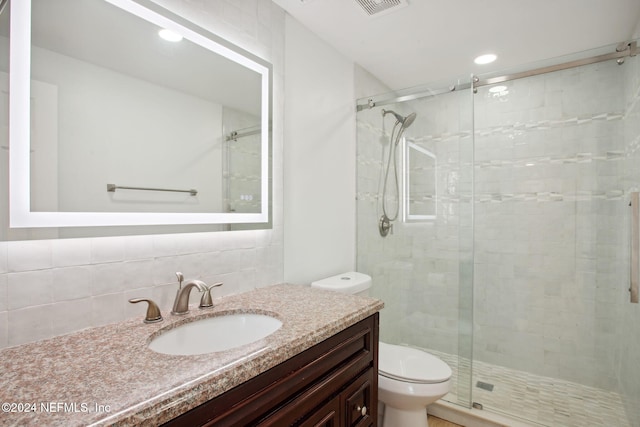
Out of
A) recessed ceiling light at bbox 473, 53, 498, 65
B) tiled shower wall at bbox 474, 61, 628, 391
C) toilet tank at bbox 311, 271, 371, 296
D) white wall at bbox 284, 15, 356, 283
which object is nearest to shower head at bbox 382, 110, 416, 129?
white wall at bbox 284, 15, 356, 283

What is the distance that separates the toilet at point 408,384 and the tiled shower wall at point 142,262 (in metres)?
0.52

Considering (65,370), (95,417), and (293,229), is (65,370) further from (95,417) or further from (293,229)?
(293,229)

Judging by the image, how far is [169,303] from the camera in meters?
1.29

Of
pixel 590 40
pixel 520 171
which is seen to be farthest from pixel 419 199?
pixel 590 40

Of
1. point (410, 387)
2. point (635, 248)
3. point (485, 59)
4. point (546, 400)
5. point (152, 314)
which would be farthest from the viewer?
point (485, 59)

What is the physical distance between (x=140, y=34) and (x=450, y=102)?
182 cm

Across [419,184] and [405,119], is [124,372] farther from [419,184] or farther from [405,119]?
[405,119]

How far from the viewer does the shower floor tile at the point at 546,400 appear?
2012 millimetres

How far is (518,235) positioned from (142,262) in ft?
8.69

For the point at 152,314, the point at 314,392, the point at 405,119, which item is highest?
the point at 405,119

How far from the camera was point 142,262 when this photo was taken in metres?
1.22

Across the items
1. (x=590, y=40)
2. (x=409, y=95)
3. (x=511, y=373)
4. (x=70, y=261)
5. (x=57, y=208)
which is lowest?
(x=511, y=373)

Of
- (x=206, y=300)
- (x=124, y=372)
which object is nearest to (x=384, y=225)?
(x=206, y=300)

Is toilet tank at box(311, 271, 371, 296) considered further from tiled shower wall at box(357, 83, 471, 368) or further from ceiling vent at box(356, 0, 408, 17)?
ceiling vent at box(356, 0, 408, 17)
